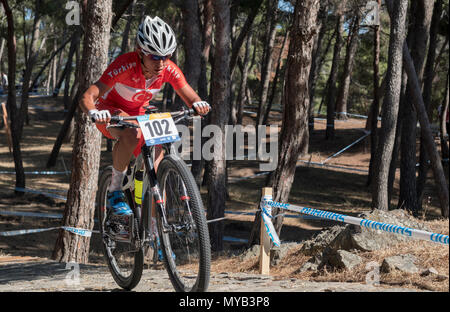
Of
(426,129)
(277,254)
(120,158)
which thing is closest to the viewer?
(120,158)

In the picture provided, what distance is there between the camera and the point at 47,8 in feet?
93.0

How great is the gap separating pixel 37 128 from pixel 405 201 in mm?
25319

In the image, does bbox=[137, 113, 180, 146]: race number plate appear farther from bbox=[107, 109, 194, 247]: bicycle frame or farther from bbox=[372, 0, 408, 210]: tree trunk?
bbox=[372, 0, 408, 210]: tree trunk

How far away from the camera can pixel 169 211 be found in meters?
4.68

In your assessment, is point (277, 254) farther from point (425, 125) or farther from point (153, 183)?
point (425, 125)

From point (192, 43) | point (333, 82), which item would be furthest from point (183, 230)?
point (333, 82)

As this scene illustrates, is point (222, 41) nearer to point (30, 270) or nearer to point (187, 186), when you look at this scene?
point (30, 270)

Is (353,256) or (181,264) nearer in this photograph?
(181,264)

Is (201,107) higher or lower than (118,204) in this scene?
higher

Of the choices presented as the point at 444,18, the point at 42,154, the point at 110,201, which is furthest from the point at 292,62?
the point at 42,154

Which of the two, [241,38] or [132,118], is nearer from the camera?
[132,118]

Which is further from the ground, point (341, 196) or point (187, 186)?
point (187, 186)

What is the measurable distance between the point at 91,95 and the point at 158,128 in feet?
2.43

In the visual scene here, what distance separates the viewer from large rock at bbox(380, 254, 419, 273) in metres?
5.58
